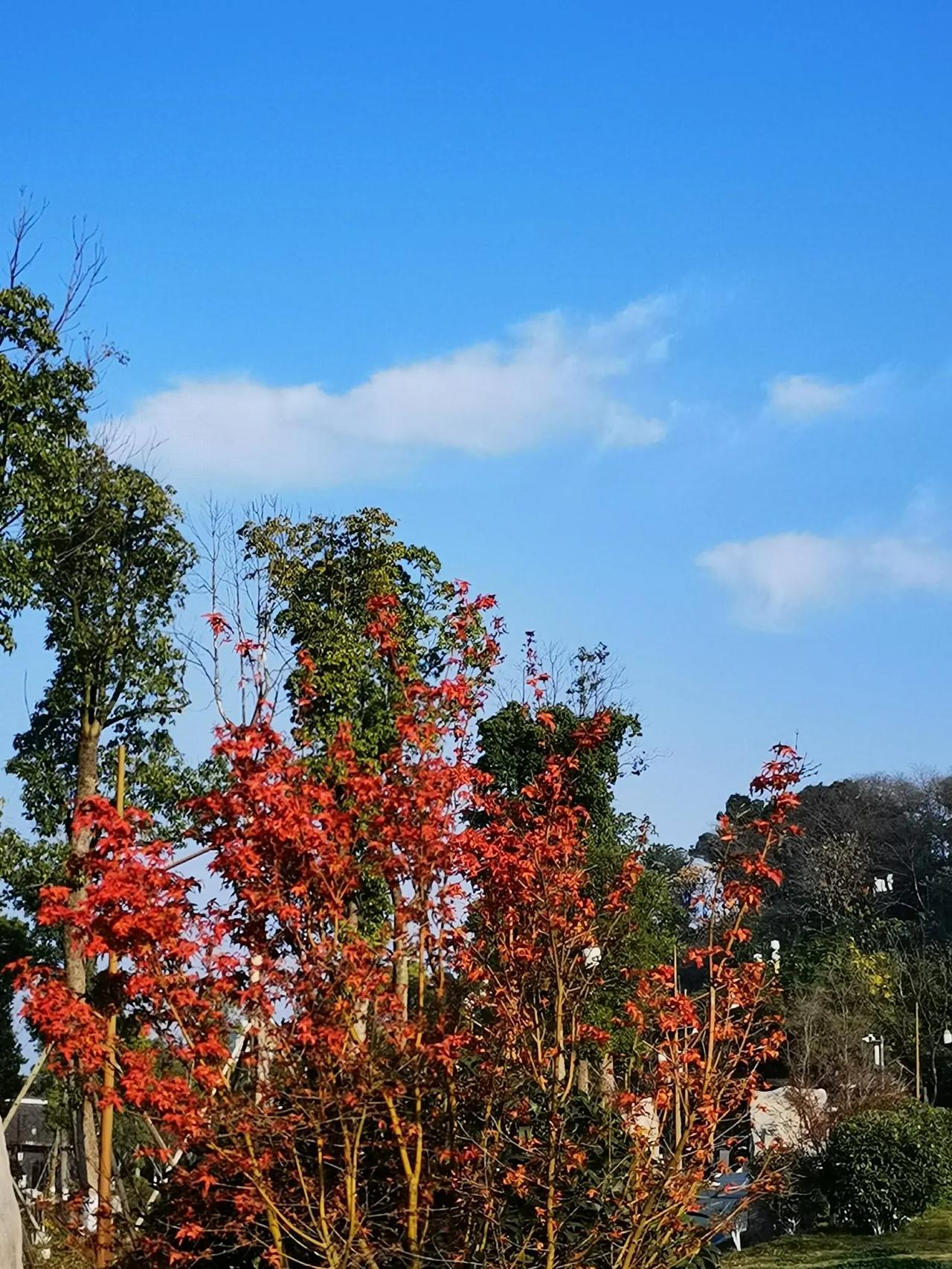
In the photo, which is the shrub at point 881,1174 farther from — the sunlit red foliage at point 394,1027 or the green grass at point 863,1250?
the sunlit red foliage at point 394,1027

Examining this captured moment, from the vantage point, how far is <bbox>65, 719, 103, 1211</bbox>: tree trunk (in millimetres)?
14250

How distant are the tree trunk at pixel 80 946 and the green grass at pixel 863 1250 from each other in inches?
223

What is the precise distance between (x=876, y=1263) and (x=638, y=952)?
7503 mm

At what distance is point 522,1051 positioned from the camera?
5.97 meters

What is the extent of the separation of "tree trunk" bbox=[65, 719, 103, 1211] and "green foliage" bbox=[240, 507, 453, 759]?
2906mm

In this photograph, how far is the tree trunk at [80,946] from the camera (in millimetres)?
14250

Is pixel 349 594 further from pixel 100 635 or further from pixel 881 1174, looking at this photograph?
pixel 881 1174

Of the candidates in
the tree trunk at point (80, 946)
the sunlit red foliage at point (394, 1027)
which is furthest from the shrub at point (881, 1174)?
the sunlit red foliage at point (394, 1027)

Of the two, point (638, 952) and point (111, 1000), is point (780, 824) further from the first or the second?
point (638, 952)

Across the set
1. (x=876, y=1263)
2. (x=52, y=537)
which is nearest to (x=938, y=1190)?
(x=876, y=1263)

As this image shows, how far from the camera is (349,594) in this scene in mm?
20797

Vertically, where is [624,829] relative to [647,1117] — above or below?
above

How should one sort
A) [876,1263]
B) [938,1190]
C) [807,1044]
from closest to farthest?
[876,1263] → [938,1190] → [807,1044]

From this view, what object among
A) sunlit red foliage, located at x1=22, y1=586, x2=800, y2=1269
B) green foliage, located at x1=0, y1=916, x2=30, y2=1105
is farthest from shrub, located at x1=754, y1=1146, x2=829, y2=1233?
green foliage, located at x1=0, y1=916, x2=30, y2=1105
